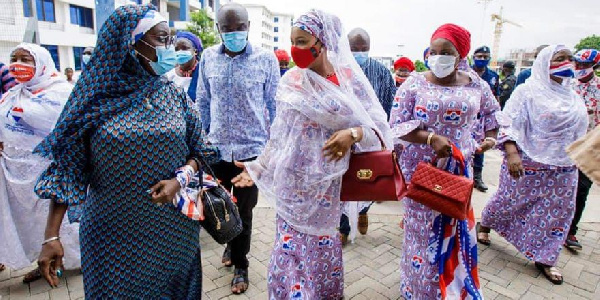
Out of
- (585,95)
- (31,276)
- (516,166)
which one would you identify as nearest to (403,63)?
(585,95)

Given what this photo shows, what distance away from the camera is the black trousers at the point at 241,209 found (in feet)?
10.5

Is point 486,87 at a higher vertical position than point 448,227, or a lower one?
higher

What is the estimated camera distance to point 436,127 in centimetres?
268

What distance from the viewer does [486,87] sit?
285 centimetres

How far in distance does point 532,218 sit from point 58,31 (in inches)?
970

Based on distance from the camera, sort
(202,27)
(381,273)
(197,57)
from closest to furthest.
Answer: (381,273), (197,57), (202,27)

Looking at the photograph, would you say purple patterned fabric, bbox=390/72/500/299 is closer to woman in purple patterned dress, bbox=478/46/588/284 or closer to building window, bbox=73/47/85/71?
woman in purple patterned dress, bbox=478/46/588/284

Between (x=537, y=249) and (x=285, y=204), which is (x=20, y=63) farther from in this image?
(x=537, y=249)

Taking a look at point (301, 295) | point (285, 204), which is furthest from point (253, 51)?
point (301, 295)

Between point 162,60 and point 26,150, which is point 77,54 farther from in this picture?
point 162,60

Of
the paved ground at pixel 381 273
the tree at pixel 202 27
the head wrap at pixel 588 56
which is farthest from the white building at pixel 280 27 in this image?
the paved ground at pixel 381 273

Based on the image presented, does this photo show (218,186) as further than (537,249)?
No

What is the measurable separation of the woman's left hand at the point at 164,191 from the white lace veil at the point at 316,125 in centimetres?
70

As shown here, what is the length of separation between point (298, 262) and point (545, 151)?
2.57m
